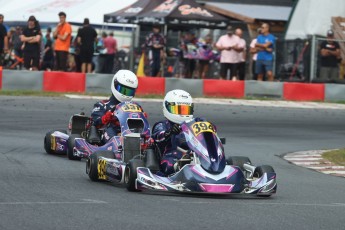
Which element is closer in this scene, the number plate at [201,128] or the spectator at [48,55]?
the number plate at [201,128]

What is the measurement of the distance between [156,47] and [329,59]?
3676mm

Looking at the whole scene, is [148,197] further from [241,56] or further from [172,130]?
[241,56]

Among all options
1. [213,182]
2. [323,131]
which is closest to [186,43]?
[323,131]

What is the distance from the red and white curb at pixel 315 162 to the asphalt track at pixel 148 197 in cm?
18

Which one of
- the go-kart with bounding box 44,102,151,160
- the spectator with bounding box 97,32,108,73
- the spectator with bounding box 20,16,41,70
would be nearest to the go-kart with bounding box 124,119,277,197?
the go-kart with bounding box 44,102,151,160

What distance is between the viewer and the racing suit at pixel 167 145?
9531mm

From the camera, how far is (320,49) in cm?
2305

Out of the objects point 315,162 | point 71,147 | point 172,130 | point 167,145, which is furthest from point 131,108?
point 315,162

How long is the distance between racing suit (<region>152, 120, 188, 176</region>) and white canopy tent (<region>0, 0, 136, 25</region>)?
18314 mm

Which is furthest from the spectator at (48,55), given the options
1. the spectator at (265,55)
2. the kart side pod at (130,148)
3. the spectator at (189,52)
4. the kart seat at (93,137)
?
the kart side pod at (130,148)

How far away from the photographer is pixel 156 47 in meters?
23.7

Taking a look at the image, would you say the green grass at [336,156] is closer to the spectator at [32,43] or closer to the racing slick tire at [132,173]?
the racing slick tire at [132,173]

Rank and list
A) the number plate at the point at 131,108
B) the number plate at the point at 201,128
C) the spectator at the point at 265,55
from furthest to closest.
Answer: the spectator at the point at 265,55, the number plate at the point at 131,108, the number plate at the point at 201,128

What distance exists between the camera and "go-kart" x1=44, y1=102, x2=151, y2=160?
10.4m
